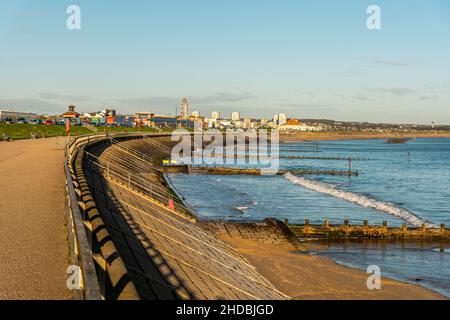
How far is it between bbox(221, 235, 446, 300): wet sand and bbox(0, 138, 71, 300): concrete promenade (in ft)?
32.4

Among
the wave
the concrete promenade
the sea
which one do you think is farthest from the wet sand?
the wave

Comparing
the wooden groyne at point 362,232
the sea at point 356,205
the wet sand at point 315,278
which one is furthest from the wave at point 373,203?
the wet sand at point 315,278

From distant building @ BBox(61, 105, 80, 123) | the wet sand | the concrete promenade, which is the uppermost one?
distant building @ BBox(61, 105, 80, 123)

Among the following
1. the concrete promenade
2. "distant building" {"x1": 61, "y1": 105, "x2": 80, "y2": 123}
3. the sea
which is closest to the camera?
the concrete promenade

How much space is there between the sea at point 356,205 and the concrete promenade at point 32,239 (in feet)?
50.2

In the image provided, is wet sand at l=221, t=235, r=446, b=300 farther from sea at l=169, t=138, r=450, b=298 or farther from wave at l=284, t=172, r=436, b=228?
wave at l=284, t=172, r=436, b=228

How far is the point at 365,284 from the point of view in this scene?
22.2 meters

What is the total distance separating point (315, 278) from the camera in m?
22.5

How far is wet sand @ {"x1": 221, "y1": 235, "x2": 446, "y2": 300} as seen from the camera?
805 inches
